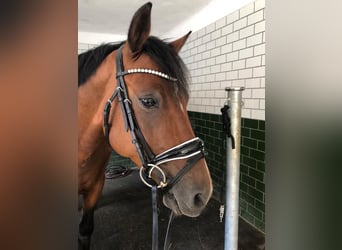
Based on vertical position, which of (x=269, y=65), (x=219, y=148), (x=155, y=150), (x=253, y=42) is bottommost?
(x=219, y=148)

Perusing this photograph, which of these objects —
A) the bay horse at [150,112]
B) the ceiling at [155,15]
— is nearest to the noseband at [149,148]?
the bay horse at [150,112]

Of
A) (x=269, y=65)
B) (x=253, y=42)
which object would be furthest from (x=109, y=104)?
(x=253, y=42)

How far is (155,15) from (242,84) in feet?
4.40

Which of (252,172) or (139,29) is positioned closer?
(139,29)

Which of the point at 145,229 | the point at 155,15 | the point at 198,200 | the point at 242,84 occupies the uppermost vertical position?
the point at 155,15

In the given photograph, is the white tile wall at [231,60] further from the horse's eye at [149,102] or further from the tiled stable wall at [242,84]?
the horse's eye at [149,102]

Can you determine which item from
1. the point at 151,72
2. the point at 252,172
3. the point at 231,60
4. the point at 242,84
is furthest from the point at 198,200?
the point at 231,60

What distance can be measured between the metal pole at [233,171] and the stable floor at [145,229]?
91 cm

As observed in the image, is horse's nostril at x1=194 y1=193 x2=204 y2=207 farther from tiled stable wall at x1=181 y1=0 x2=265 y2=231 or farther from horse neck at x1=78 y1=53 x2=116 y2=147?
tiled stable wall at x1=181 y1=0 x2=265 y2=231

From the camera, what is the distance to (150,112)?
2.66 ft

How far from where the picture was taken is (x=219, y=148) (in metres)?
2.34

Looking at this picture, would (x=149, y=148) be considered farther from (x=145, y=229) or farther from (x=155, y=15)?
(x=155, y=15)
